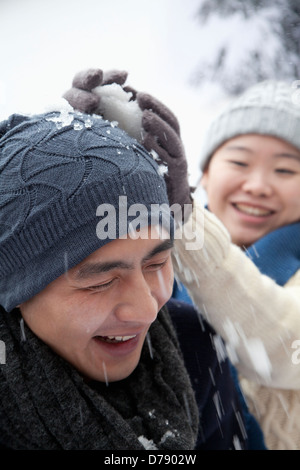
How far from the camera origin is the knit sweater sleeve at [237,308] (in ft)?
6.25

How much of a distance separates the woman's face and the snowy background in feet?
5.39

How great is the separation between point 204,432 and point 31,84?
289 cm

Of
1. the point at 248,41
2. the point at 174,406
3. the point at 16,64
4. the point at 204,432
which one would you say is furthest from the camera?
the point at 248,41

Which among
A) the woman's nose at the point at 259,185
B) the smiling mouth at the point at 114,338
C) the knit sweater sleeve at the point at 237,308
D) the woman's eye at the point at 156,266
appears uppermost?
the woman's eye at the point at 156,266

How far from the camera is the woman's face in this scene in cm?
257

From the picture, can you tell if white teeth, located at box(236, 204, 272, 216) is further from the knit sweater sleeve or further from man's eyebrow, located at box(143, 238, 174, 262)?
man's eyebrow, located at box(143, 238, 174, 262)

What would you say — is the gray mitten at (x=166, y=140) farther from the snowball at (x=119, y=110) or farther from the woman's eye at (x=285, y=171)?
the woman's eye at (x=285, y=171)

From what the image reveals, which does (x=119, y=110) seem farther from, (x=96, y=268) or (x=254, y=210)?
(x=254, y=210)

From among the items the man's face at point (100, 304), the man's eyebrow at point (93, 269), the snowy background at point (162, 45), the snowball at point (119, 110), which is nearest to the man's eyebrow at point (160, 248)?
the man's face at point (100, 304)

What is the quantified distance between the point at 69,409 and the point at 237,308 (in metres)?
0.85

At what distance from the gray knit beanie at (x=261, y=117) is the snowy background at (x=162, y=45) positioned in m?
1.43

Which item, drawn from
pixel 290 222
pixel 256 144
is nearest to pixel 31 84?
pixel 256 144
